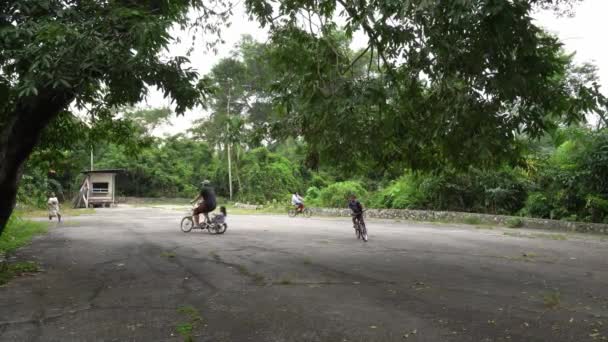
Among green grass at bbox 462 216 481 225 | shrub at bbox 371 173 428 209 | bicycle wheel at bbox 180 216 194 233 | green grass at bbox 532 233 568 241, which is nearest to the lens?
green grass at bbox 532 233 568 241

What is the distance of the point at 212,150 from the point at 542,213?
44.7 metres

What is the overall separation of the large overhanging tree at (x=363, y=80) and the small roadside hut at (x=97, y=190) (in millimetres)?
37109

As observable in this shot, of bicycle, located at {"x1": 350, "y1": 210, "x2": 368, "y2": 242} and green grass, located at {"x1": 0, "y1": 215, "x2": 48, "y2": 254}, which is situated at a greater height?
bicycle, located at {"x1": 350, "y1": 210, "x2": 368, "y2": 242}

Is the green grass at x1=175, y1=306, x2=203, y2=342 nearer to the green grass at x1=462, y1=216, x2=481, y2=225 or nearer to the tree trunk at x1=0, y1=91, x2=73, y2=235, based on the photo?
the tree trunk at x1=0, y1=91, x2=73, y2=235

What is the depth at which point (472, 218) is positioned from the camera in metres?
22.1

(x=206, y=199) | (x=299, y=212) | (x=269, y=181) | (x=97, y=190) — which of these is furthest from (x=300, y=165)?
(x=97, y=190)

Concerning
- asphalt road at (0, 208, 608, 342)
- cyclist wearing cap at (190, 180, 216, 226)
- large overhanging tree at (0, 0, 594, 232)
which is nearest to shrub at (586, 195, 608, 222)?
asphalt road at (0, 208, 608, 342)

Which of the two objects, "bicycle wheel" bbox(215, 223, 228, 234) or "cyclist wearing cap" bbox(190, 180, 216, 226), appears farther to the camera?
"bicycle wheel" bbox(215, 223, 228, 234)

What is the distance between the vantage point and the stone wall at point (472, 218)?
1747cm

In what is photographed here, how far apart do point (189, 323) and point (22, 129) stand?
5375 millimetres

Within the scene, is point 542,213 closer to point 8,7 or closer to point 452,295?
point 452,295

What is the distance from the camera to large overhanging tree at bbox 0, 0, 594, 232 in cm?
656

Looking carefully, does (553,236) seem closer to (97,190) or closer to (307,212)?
(307,212)

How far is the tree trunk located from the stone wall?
1578 centimetres
